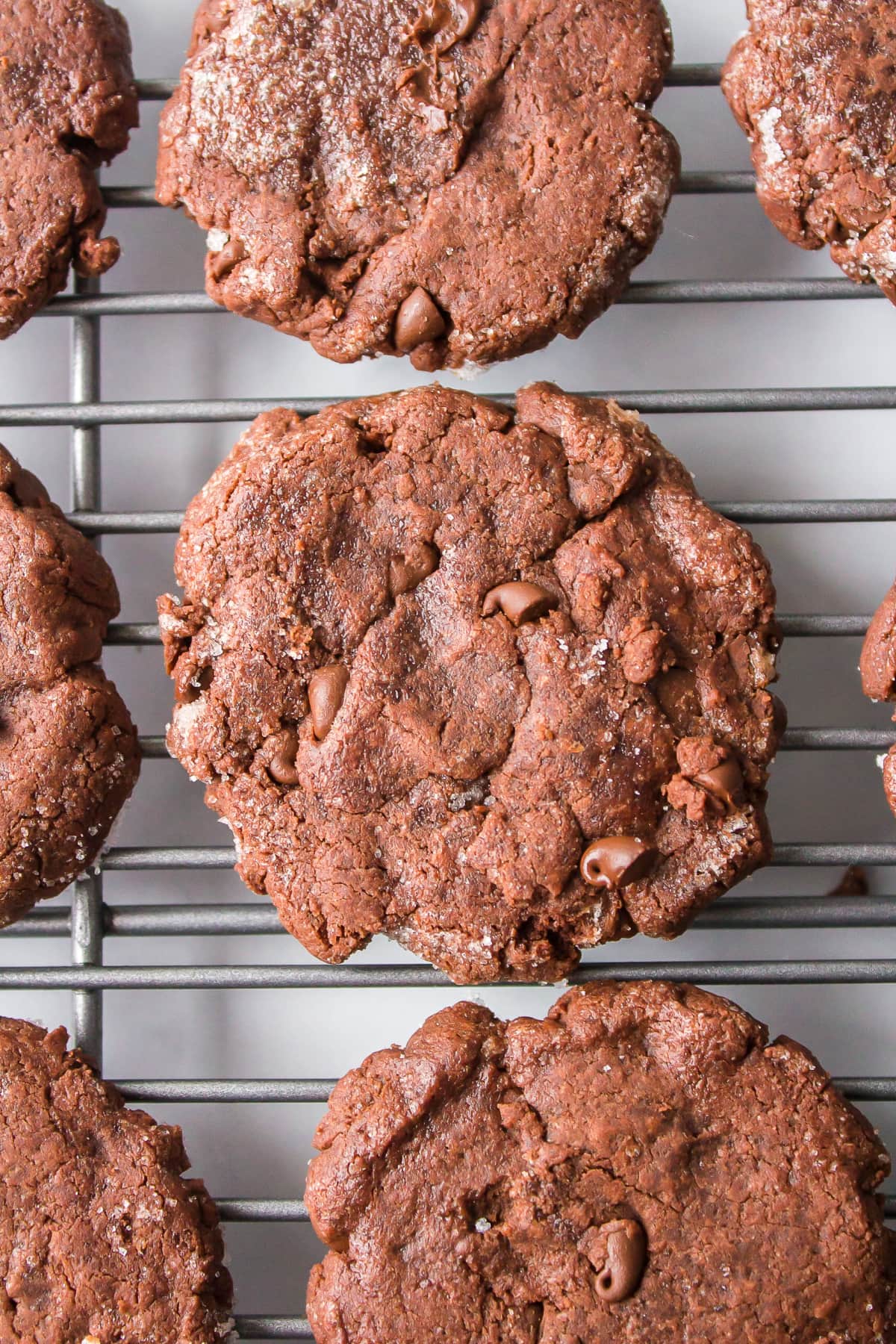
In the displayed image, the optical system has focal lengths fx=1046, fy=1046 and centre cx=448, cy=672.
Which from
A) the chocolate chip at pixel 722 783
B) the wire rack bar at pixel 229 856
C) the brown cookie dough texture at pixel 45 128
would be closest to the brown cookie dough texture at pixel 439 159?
the brown cookie dough texture at pixel 45 128

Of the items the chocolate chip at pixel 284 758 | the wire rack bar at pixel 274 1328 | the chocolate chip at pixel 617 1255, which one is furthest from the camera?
the wire rack bar at pixel 274 1328

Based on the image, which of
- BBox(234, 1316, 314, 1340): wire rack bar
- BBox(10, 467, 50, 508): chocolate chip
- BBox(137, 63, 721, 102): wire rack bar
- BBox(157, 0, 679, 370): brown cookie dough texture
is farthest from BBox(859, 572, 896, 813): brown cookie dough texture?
BBox(10, 467, 50, 508): chocolate chip

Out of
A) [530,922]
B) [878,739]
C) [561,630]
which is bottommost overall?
[530,922]

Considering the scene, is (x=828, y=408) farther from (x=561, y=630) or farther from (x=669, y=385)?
(x=561, y=630)

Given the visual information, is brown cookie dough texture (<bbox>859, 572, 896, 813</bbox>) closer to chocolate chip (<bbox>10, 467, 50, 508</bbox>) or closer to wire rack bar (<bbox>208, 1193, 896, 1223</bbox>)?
wire rack bar (<bbox>208, 1193, 896, 1223</bbox>)

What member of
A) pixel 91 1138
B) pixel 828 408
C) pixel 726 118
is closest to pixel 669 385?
pixel 828 408

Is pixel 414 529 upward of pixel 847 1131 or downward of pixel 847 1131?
upward

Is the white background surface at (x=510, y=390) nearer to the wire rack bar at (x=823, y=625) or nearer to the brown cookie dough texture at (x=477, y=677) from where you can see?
the wire rack bar at (x=823, y=625)
